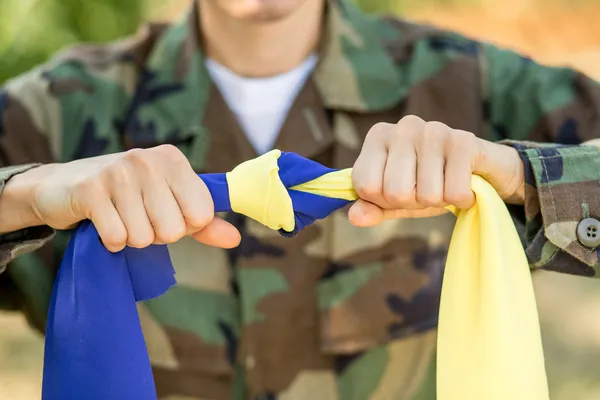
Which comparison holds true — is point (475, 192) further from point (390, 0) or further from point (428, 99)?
point (390, 0)

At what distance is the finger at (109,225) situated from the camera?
0.50 m

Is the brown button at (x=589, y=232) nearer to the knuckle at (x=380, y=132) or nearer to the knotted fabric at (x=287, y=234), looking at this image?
the knotted fabric at (x=287, y=234)

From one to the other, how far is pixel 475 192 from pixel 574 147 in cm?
13

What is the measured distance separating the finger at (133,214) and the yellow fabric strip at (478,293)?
0.06m

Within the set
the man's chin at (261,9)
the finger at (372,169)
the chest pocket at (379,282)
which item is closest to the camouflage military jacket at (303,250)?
the chest pocket at (379,282)

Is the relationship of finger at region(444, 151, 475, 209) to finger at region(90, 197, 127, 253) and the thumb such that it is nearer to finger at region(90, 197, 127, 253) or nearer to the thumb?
the thumb

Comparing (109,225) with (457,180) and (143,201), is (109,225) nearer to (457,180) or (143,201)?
(143,201)

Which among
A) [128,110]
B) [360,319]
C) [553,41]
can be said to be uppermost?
[128,110]

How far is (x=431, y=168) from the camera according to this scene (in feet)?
1.68

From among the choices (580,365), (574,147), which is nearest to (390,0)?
Answer: (580,365)

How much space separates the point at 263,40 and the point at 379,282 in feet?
1.04

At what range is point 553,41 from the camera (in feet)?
7.36

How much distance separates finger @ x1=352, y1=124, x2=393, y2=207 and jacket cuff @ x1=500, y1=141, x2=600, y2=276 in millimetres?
121

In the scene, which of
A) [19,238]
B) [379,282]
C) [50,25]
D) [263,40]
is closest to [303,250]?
[379,282]
